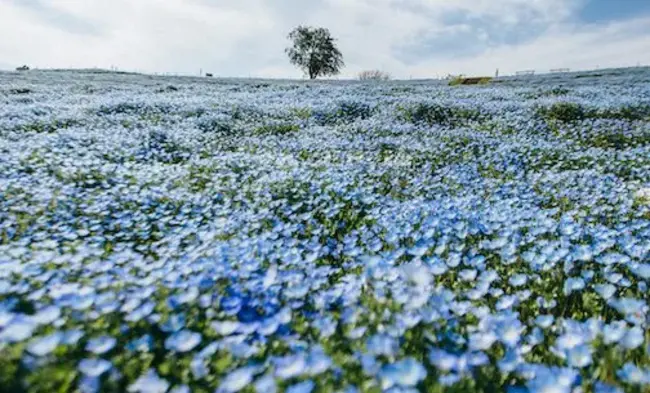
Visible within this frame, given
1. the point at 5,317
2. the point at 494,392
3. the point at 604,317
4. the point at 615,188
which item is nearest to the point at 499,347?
the point at 494,392

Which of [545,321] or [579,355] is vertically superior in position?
[579,355]

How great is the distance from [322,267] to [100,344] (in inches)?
53.5

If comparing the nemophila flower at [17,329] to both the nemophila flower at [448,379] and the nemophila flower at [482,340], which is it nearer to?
the nemophila flower at [448,379]

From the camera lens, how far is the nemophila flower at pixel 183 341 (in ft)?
6.88

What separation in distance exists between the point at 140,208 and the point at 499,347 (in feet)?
10.9

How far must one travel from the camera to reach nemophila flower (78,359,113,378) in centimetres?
184

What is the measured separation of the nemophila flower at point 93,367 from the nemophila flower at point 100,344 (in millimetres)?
70

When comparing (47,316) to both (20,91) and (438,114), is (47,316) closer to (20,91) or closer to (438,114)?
(438,114)

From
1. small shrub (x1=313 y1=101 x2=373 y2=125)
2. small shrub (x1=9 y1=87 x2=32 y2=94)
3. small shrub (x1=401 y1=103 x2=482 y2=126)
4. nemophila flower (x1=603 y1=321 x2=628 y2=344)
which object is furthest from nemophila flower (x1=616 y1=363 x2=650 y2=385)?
small shrub (x1=9 y1=87 x2=32 y2=94)

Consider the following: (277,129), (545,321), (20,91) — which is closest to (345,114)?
(277,129)

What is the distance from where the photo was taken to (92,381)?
1.81 meters

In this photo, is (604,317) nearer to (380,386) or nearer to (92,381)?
(380,386)

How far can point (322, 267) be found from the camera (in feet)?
10.0

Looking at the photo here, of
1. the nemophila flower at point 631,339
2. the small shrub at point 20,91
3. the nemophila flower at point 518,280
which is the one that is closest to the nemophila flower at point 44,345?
the nemophila flower at point 631,339
